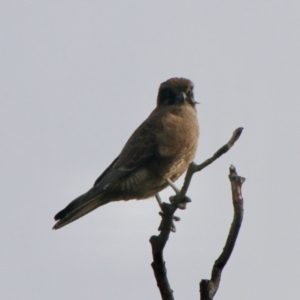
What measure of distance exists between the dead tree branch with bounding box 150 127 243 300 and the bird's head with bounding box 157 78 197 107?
3.16m

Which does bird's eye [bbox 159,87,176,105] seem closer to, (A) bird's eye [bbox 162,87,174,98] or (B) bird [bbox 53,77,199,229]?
(A) bird's eye [bbox 162,87,174,98]

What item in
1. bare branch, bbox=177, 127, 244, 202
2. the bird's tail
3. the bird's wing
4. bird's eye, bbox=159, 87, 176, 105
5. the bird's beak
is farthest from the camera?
bird's eye, bbox=159, 87, 176, 105

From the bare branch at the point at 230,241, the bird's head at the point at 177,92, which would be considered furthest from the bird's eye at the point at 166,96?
the bare branch at the point at 230,241

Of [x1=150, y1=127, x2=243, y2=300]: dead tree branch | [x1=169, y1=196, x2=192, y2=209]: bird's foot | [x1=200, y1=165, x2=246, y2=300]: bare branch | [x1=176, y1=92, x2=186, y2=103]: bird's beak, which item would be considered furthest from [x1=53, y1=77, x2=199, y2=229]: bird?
[x1=200, y1=165, x2=246, y2=300]: bare branch

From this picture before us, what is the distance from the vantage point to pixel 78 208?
693cm

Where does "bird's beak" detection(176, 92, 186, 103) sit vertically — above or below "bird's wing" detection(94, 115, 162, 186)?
above

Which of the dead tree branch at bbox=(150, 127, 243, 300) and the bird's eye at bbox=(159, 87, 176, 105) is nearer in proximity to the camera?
the dead tree branch at bbox=(150, 127, 243, 300)

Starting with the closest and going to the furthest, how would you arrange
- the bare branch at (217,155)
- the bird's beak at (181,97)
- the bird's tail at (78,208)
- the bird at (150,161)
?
the bare branch at (217,155), the bird's tail at (78,208), the bird at (150,161), the bird's beak at (181,97)

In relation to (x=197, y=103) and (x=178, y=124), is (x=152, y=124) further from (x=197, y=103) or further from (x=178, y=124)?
(x=197, y=103)

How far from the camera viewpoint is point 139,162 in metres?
7.65

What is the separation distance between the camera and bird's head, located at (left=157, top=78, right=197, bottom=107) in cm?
854

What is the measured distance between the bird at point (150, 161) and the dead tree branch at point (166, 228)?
2.00 meters

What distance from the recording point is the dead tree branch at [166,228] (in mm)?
4539

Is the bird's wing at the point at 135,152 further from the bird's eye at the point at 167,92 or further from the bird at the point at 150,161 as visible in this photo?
the bird's eye at the point at 167,92
